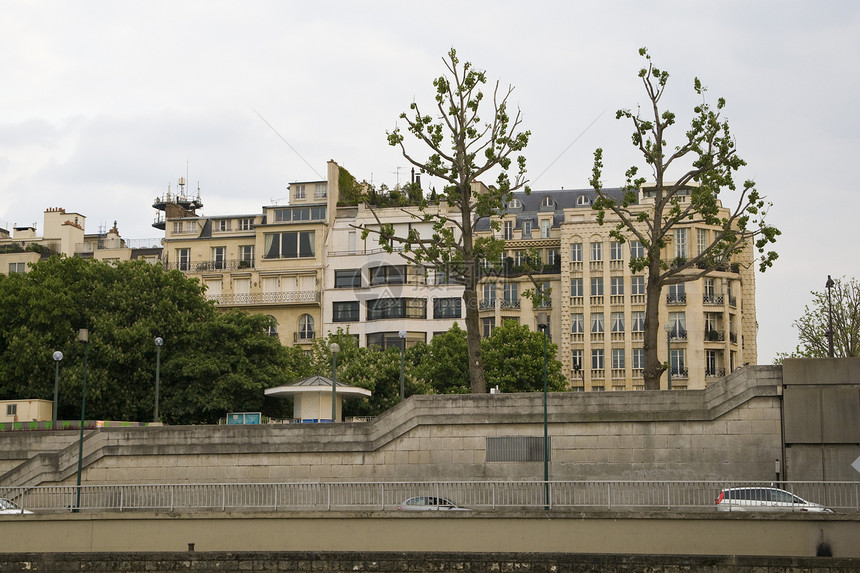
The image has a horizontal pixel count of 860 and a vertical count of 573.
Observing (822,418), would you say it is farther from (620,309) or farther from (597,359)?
(597,359)

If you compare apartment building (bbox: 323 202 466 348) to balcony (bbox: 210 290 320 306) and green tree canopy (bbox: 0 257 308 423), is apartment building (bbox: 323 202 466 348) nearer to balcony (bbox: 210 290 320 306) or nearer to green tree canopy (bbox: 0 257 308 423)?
balcony (bbox: 210 290 320 306)

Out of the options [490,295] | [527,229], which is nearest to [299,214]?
[490,295]

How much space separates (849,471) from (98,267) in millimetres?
42151

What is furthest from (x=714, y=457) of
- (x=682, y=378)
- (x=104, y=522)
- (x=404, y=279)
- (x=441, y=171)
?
(x=404, y=279)

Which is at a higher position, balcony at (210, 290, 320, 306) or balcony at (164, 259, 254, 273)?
balcony at (164, 259, 254, 273)

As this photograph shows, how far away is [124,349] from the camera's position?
5841 cm

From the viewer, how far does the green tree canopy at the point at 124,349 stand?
187 feet

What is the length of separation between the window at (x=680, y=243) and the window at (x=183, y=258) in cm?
3805

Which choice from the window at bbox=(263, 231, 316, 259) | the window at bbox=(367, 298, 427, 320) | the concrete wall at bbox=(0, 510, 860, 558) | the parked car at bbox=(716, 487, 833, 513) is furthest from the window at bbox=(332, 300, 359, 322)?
the parked car at bbox=(716, 487, 833, 513)

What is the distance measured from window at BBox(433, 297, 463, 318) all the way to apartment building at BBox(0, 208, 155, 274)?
2702 cm

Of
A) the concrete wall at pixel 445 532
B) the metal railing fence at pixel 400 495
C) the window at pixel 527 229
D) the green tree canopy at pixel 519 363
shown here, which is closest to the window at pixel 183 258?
the window at pixel 527 229

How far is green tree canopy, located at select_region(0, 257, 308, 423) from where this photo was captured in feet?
187

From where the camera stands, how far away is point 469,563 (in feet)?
91.3

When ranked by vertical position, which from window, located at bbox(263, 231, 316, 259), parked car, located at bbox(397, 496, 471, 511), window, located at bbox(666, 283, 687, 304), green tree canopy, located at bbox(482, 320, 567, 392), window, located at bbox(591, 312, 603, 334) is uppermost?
window, located at bbox(263, 231, 316, 259)
